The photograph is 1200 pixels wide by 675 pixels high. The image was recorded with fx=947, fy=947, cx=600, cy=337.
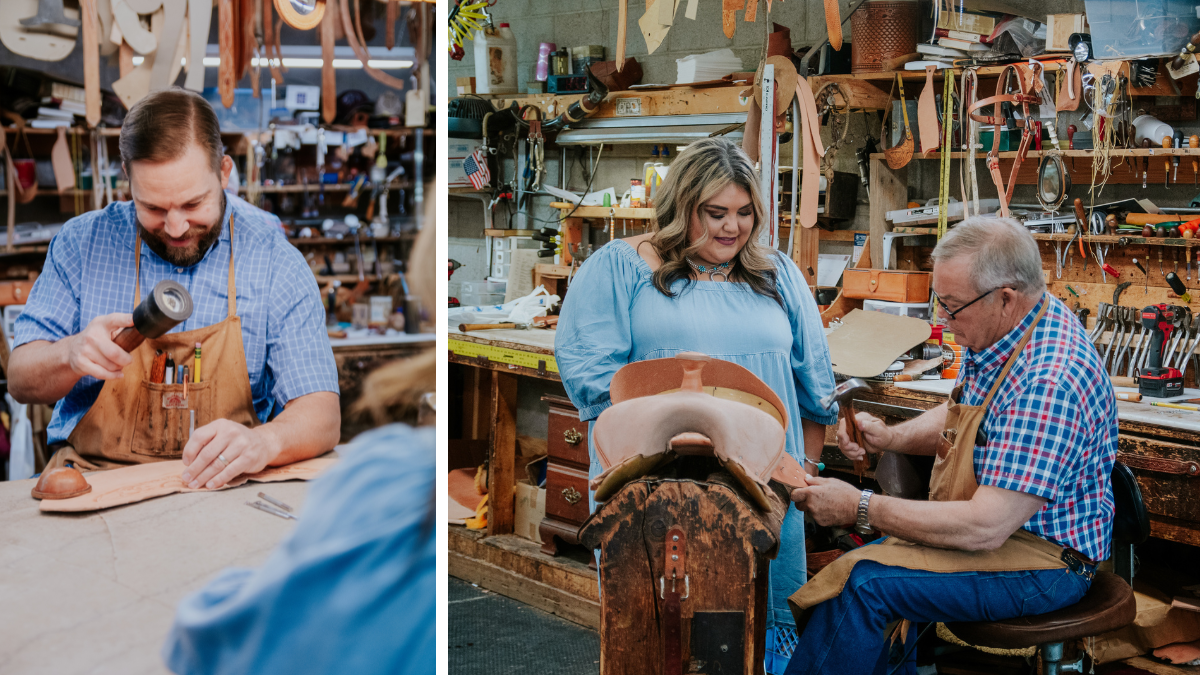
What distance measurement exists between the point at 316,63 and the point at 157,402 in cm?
63

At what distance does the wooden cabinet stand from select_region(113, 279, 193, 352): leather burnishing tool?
2.36 metres

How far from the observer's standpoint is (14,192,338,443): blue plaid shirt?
4.91 ft

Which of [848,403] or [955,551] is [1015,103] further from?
[955,551]

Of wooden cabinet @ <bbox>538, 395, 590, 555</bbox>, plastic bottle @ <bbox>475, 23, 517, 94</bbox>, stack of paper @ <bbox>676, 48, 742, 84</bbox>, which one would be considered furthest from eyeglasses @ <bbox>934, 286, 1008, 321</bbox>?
plastic bottle @ <bbox>475, 23, 517, 94</bbox>

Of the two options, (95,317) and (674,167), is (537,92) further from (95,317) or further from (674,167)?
(95,317)

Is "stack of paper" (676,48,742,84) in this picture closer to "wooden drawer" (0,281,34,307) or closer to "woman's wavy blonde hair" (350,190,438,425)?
"woman's wavy blonde hair" (350,190,438,425)

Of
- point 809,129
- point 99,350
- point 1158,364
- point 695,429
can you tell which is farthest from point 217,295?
point 1158,364

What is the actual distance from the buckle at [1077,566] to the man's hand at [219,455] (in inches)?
64.7

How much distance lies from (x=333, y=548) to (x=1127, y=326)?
3.02m

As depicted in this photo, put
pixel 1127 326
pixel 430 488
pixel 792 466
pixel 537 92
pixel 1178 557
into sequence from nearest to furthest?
pixel 430 488 → pixel 792 466 → pixel 1178 557 → pixel 1127 326 → pixel 537 92

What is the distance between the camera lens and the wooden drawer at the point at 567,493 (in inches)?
151

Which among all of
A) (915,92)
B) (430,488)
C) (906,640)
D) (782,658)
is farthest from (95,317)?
(915,92)

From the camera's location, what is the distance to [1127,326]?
134 inches

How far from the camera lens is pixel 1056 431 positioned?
1902mm
